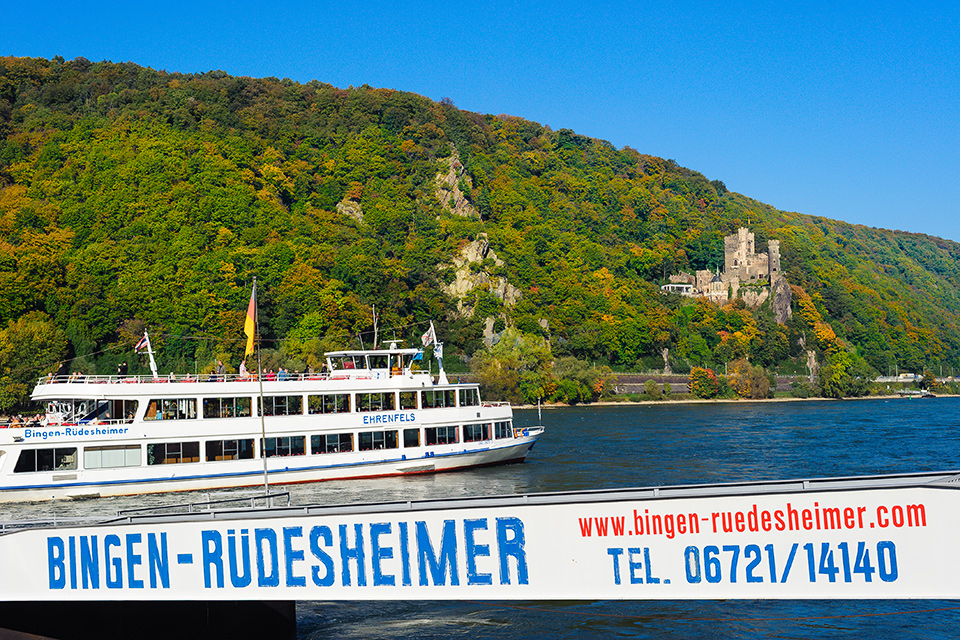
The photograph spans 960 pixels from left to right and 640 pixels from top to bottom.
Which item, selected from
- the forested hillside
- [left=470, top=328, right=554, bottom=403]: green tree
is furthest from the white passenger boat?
[left=470, top=328, right=554, bottom=403]: green tree

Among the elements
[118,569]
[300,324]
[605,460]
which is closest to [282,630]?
[118,569]

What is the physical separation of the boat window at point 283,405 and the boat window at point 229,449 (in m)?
1.69

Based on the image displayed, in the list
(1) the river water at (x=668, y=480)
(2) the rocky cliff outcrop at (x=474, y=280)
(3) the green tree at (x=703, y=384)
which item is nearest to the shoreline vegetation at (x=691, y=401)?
(3) the green tree at (x=703, y=384)

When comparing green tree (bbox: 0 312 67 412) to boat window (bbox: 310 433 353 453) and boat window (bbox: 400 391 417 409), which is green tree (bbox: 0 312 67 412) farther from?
boat window (bbox: 400 391 417 409)

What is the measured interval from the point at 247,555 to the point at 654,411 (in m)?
94.4

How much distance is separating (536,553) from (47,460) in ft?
94.2

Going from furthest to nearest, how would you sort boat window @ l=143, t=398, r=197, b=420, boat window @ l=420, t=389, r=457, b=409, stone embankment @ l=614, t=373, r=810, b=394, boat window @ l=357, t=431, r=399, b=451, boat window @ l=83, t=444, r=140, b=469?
stone embankment @ l=614, t=373, r=810, b=394 < boat window @ l=420, t=389, r=457, b=409 < boat window @ l=357, t=431, r=399, b=451 < boat window @ l=143, t=398, r=197, b=420 < boat window @ l=83, t=444, r=140, b=469

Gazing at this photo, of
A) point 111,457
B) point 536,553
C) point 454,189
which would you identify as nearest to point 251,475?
point 111,457

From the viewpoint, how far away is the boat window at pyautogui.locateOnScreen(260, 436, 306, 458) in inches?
1535

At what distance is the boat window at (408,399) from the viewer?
4209 centimetres

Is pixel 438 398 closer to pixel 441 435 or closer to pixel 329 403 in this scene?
pixel 441 435

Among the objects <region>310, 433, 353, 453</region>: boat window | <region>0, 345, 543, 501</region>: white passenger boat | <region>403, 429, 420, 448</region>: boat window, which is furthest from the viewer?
<region>403, 429, 420, 448</region>: boat window

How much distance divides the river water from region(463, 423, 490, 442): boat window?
176 cm

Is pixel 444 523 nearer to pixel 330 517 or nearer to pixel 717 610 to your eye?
pixel 330 517
